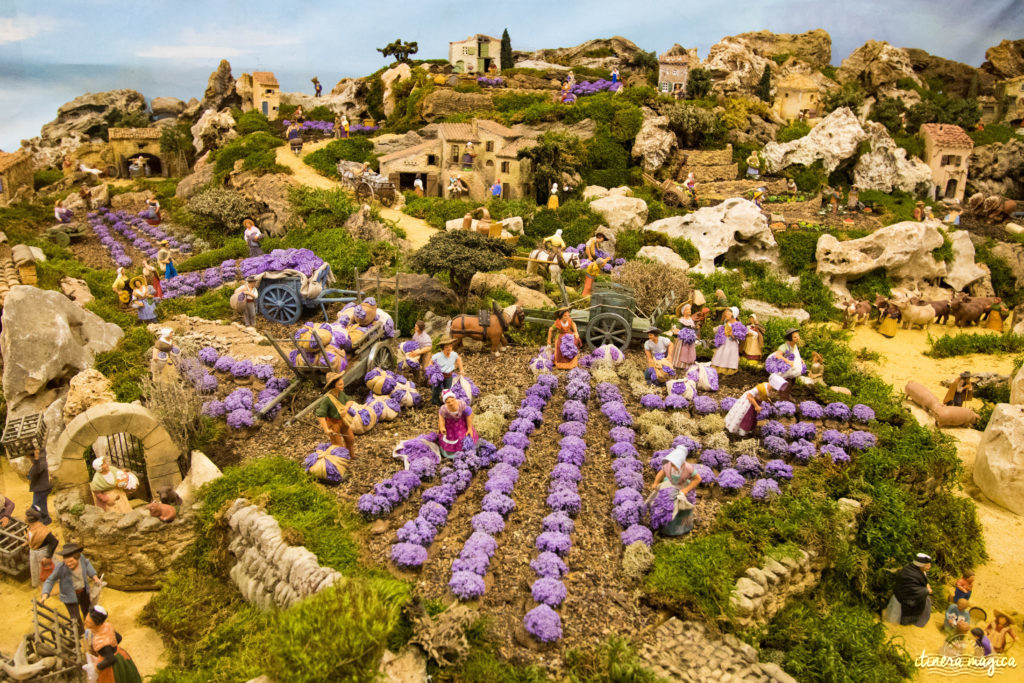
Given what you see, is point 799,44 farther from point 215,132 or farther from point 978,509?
point 978,509

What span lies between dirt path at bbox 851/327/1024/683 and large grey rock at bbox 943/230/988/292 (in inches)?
117

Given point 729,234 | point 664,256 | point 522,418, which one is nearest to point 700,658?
point 522,418

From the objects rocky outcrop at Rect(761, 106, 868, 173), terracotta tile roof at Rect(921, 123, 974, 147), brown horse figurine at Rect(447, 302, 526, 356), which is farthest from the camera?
rocky outcrop at Rect(761, 106, 868, 173)

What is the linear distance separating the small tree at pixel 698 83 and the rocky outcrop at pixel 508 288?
22.6 m

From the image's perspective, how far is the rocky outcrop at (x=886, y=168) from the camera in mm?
29891

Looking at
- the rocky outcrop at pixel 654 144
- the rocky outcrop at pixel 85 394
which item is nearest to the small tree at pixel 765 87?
the rocky outcrop at pixel 654 144

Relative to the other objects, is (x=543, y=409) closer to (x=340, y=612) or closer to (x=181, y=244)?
(x=340, y=612)

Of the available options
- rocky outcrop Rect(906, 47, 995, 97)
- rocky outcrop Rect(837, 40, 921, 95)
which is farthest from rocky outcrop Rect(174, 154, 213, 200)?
rocky outcrop Rect(906, 47, 995, 97)

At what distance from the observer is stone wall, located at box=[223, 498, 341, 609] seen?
Result: 8.88 meters

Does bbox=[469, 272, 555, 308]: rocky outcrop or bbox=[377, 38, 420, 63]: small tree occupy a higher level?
bbox=[377, 38, 420, 63]: small tree

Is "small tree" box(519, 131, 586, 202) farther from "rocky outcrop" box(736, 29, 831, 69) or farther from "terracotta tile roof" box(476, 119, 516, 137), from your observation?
"rocky outcrop" box(736, 29, 831, 69)

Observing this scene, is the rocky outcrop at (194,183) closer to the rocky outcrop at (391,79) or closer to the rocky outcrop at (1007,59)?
the rocky outcrop at (391,79)

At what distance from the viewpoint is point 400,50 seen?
43.3 meters

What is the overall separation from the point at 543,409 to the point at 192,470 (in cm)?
720
